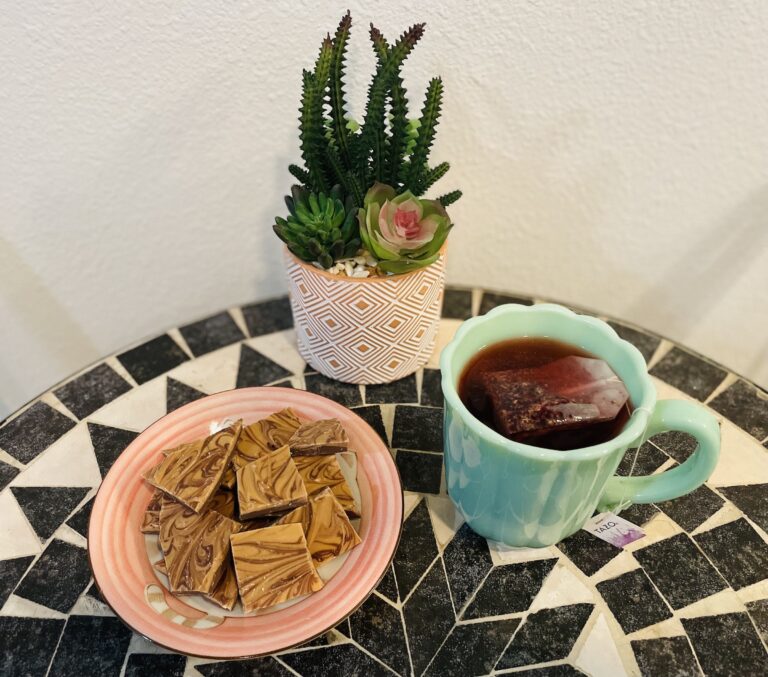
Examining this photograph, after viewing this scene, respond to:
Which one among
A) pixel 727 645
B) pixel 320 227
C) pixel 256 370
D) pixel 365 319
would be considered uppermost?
pixel 320 227

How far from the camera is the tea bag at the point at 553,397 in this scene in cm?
48

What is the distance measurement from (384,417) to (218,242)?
1.52ft

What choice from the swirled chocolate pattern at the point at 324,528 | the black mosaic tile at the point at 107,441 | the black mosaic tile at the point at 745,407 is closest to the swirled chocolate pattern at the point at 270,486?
the swirled chocolate pattern at the point at 324,528

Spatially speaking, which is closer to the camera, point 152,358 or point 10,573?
point 10,573

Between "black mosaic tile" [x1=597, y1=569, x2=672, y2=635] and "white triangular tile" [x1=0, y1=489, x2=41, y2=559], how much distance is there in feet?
1.78

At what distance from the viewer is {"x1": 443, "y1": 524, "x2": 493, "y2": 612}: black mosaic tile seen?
540mm

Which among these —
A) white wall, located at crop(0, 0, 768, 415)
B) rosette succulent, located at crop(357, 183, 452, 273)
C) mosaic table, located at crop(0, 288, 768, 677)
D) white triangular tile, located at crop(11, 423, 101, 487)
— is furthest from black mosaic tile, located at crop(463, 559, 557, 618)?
white wall, located at crop(0, 0, 768, 415)

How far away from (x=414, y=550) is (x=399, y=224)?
319 mm

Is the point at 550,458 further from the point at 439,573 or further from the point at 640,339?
the point at 640,339

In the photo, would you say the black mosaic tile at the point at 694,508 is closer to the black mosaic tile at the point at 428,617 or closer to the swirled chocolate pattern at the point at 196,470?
the black mosaic tile at the point at 428,617

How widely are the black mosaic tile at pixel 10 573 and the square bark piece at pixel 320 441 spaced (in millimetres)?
279

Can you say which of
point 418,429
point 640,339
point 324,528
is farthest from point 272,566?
point 640,339

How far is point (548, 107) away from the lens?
782mm

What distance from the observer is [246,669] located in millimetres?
491
